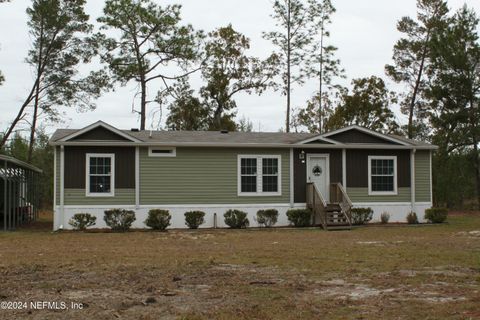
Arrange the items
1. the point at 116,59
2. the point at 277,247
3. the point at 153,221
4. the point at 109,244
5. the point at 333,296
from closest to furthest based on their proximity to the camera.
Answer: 1. the point at 333,296
2. the point at 277,247
3. the point at 109,244
4. the point at 153,221
5. the point at 116,59

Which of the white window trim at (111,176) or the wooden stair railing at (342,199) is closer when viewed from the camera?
the white window trim at (111,176)

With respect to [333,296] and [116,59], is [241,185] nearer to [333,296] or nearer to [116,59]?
[333,296]

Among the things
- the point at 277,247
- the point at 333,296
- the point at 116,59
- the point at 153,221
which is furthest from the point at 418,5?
the point at 333,296

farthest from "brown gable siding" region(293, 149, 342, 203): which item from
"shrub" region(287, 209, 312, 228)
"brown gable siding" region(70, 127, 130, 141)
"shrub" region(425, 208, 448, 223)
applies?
"brown gable siding" region(70, 127, 130, 141)

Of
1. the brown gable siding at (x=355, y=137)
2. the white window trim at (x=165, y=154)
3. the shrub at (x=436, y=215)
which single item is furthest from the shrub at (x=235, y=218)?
the shrub at (x=436, y=215)

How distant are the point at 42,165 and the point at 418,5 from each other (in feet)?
82.3

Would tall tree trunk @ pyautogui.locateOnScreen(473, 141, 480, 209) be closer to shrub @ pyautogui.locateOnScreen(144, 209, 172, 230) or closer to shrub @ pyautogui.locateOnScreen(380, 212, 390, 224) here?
shrub @ pyautogui.locateOnScreen(380, 212, 390, 224)

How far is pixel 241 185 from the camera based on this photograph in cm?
2038

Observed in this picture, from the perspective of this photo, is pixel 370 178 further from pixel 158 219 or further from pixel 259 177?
pixel 158 219

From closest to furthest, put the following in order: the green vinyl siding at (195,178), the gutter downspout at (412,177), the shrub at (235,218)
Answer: the shrub at (235,218) < the green vinyl siding at (195,178) < the gutter downspout at (412,177)

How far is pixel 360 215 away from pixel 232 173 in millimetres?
4726

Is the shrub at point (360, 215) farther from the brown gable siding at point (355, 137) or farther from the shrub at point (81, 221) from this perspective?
the shrub at point (81, 221)

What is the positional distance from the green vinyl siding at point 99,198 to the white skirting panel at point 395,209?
8.10 meters

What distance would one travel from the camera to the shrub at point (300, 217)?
19844 mm
